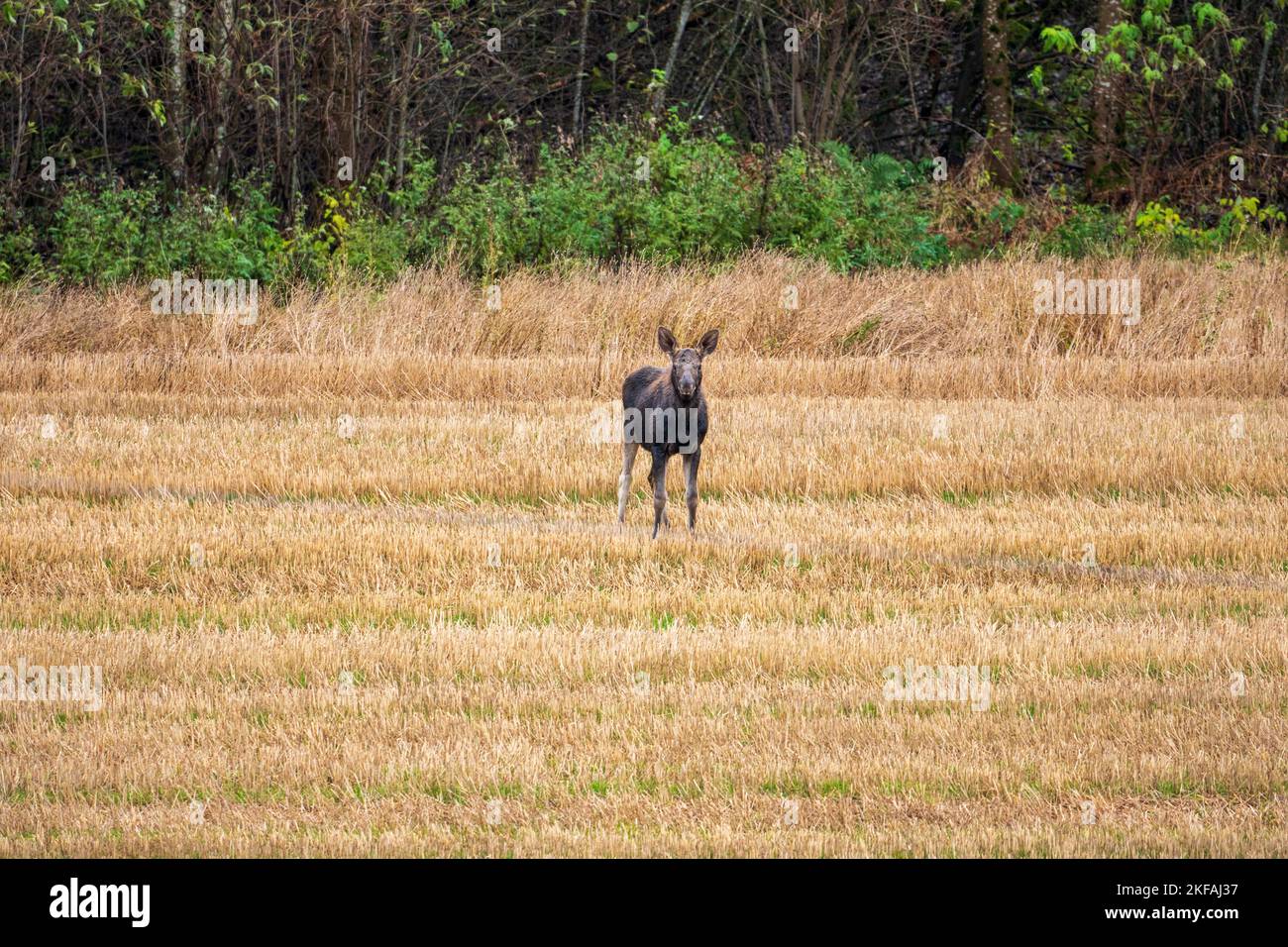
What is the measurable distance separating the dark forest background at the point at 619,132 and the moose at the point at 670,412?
11.4 m

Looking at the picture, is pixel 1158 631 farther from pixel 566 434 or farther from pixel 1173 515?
pixel 566 434

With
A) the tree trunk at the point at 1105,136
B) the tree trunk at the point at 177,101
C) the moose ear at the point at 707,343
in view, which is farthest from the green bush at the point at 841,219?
the moose ear at the point at 707,343

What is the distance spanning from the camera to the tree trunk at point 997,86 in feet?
98.8

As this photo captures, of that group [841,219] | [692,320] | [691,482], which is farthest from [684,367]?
[841,219]

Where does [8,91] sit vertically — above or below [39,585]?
above

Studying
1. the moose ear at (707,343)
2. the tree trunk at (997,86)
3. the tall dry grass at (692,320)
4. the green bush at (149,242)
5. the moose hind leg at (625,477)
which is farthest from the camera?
the tree trunk at (997,86)

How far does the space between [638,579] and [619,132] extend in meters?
16.0

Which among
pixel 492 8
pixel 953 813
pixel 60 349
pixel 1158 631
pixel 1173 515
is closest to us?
pixel 953 813

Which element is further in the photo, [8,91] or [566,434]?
[8,91]

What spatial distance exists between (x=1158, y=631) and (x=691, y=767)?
3359 millimetres

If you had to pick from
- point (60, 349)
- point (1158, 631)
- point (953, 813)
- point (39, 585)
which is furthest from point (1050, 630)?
point (60, 349)

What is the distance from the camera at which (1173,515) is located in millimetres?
12469

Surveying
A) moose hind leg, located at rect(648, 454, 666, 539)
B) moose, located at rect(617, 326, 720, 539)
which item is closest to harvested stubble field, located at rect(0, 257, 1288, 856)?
moose hind leg, located at rect(648, 454, 666, 539)

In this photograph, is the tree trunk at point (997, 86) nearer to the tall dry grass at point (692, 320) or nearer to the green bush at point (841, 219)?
the green bush at point (841, 219)
